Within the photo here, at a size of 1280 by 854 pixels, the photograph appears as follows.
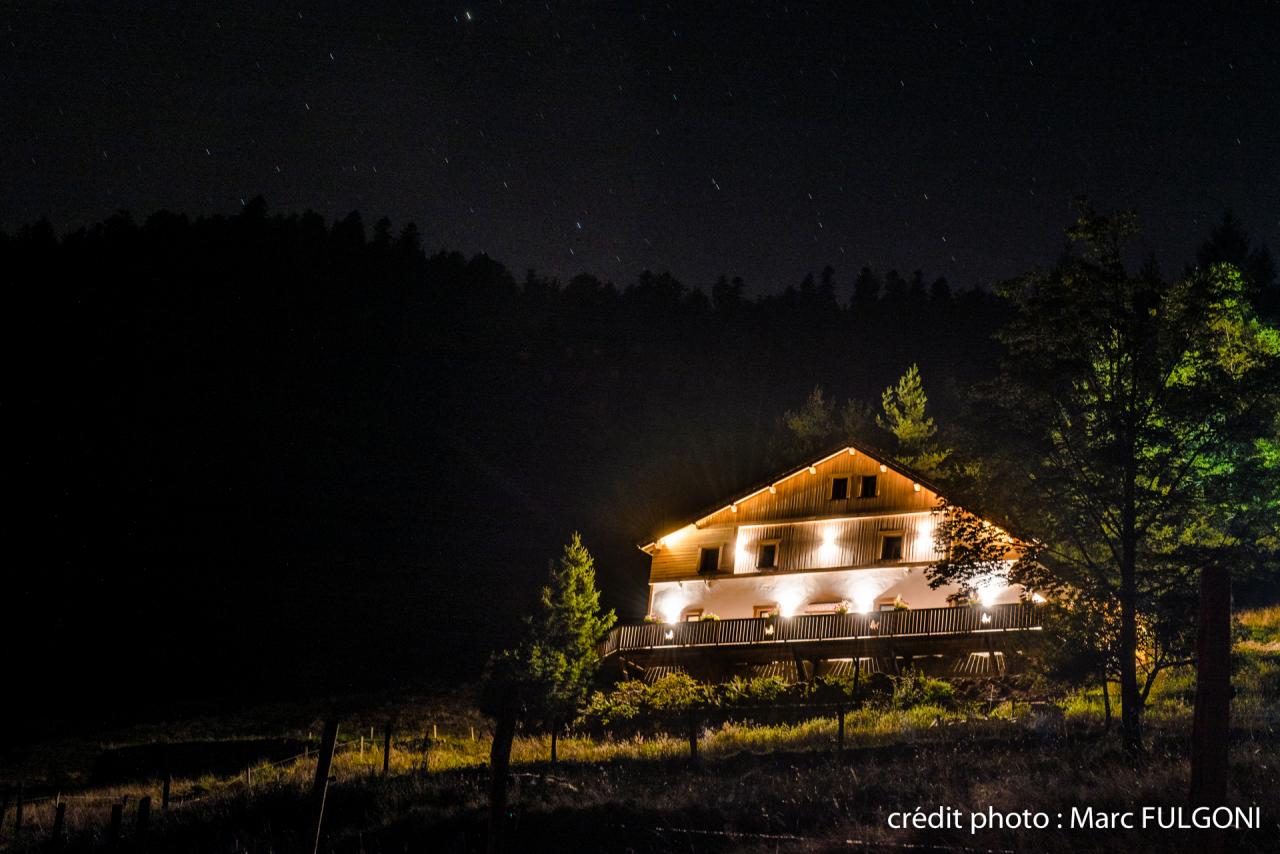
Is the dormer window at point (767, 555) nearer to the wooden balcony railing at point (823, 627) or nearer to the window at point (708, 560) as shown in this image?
the window at point (708, 560)

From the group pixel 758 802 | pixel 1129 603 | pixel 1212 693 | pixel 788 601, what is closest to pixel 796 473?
pixel 788 601

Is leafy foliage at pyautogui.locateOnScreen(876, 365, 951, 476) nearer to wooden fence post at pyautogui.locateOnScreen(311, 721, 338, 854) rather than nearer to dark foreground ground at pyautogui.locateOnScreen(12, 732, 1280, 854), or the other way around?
dark foreground ground at pyautogui.locateOnScreen(12, 732, 1280, 854)

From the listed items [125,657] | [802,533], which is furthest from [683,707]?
[125,657]

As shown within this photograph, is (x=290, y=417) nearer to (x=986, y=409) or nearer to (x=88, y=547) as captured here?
(x=88, y=547)

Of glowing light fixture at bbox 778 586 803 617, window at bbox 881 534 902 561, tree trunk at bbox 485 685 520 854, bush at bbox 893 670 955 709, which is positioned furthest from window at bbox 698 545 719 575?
tree trunk at bbox 485 685 520 854

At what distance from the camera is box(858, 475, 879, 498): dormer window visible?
47562mm

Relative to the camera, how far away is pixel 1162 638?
25.8m

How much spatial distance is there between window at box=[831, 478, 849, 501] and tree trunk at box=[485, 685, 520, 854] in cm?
3520

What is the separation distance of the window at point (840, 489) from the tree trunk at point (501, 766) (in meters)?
35.2

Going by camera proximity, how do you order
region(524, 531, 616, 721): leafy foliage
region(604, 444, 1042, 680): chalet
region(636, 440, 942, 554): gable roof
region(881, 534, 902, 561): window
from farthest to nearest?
1. region(636, 440, 942, 554): gable roof
2. region(881, 534, 902, 561): window
3. region(524, 531, 616, 721): leafy foliage
4. region(604, 444, 1042, 680): chalet

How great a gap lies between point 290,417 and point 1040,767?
327 ft

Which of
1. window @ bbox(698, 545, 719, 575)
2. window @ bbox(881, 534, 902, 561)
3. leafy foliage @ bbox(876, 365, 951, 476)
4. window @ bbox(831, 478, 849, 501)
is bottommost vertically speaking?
window @ bbox(698, 545, 719, 575)

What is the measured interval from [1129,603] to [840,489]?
22.7 meters

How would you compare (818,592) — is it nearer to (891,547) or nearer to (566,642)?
(891,547)
